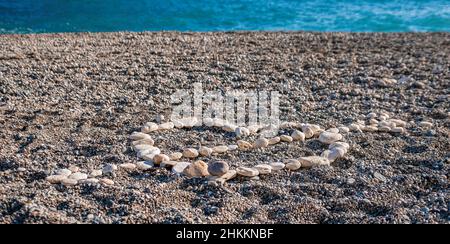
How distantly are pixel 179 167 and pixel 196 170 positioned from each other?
15 centimetres

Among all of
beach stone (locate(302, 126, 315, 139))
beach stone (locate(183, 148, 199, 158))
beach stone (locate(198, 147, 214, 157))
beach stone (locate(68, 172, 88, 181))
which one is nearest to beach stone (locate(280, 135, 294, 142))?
beach stone (locate(302, 126, 315, 139))

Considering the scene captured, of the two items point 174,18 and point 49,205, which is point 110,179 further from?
point 174,18

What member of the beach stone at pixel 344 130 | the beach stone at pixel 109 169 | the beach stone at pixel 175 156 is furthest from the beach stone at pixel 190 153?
the beach stone at pixel 344 130

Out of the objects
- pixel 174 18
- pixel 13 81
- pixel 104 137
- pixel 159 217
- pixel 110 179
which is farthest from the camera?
pixel 174 18

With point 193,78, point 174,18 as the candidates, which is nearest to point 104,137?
point 193,78

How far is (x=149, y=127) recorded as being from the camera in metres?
4.15

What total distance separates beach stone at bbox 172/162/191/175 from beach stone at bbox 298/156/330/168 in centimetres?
76

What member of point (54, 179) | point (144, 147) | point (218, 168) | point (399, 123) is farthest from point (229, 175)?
point (399, 123)

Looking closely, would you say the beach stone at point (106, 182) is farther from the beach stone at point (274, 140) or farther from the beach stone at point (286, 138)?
the beach stone at point (286, 138)

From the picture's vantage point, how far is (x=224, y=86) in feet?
17.7

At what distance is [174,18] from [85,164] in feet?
31.9

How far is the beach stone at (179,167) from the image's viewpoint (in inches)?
134
